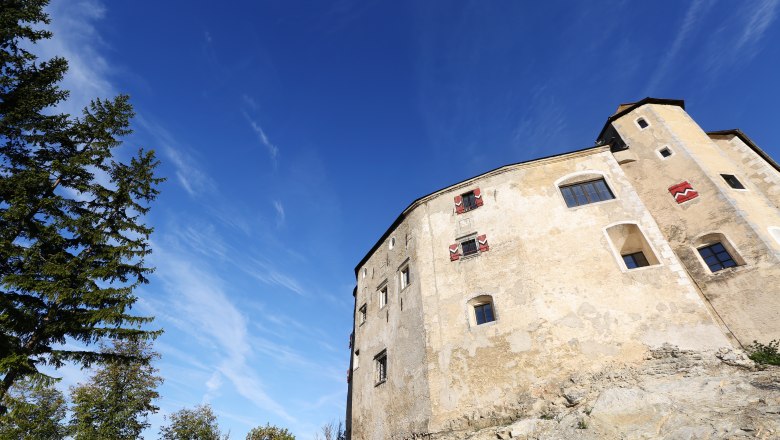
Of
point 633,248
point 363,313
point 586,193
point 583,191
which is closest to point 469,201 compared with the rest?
point 583,191

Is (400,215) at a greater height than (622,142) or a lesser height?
lesser

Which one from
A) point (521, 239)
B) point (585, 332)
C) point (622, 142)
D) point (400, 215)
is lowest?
point (585, 332)

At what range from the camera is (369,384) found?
22.0 metres

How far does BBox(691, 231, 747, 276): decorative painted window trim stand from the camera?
52.6 feet

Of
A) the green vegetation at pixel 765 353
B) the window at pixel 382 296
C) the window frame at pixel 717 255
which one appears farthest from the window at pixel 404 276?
the green vegetation at pixel 765 353

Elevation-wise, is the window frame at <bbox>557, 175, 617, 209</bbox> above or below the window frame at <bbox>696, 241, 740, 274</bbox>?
above

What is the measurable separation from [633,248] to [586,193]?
359 centimetres

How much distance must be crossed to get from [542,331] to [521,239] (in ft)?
16.0

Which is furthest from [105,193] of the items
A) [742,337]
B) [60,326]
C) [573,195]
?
[742,337]

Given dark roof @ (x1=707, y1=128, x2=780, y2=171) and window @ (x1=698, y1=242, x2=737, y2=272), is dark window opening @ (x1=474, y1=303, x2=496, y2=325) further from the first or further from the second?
dark roof @ (x1=707, y1=128, x2=780, y2=171)

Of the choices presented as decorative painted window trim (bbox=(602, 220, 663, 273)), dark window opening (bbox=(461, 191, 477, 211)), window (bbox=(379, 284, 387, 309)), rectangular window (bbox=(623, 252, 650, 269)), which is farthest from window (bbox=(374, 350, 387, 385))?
rectangular window (bbox=(623, 252, 650, 269))

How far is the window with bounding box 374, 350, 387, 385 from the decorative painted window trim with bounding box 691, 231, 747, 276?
1620 centimetres

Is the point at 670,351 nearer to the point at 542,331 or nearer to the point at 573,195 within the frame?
the point at 542,331

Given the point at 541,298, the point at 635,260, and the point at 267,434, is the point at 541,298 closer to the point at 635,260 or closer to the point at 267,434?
the point at 635,260
